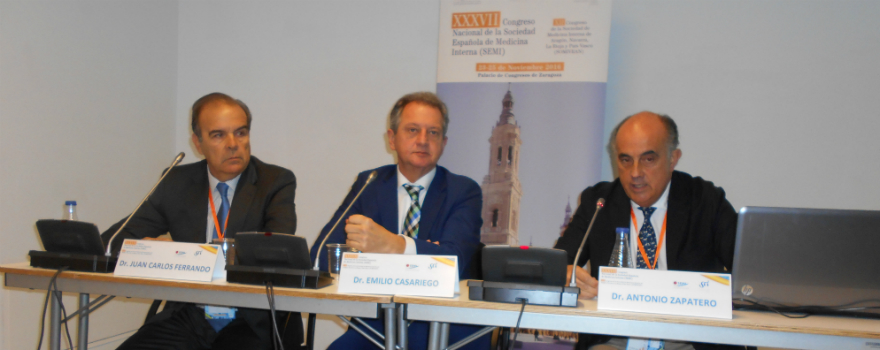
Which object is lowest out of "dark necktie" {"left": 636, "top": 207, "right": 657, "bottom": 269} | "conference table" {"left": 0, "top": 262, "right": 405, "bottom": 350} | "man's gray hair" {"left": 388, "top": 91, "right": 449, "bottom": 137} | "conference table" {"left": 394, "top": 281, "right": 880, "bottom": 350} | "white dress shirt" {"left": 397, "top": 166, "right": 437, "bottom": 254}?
"conference table" {"left": 0, "top": 262, "right": 405, "bottom": 350}

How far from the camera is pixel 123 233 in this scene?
222 cm

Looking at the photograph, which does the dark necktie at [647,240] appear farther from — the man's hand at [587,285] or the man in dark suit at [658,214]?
the man's hand at [587,285]

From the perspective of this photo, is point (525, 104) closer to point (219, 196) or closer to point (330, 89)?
point (330, 89)

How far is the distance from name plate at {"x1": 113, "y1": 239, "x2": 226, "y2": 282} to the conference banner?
6.16ft

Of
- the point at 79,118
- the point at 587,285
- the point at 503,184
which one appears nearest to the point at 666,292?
the point at 587,285

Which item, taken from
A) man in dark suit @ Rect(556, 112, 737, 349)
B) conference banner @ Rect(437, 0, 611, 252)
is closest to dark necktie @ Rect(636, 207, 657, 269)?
man in dark suit @ Rect(556, 112, 737, 349)

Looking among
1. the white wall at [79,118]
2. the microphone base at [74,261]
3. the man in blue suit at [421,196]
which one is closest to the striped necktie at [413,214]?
the man in blue suit at [421,196]

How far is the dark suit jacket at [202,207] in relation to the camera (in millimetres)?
2213

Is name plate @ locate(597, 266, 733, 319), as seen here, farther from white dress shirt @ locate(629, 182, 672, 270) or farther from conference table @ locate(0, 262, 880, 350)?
white dress shirt @ locate(629, 182, 672, 270)

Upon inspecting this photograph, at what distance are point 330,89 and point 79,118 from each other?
4.95 ft

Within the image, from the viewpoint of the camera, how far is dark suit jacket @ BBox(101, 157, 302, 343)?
A: 87.1 inches

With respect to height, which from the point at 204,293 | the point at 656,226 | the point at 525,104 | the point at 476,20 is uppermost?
the point at 476,20

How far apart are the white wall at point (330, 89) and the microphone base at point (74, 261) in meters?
1.24

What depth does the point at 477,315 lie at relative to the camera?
4.84 feet
